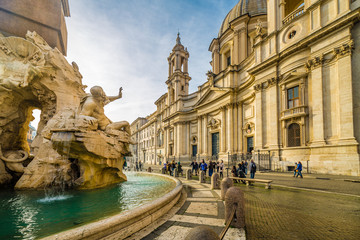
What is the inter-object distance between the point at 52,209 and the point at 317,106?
57.7ft

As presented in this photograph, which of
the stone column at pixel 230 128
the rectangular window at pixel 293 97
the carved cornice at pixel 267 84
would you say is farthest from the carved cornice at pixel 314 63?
the stone column at pixel 230 128

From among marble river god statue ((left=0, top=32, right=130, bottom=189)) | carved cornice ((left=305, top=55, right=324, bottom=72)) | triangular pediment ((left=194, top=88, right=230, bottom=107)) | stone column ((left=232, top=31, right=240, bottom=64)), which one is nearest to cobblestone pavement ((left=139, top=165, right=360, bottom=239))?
marble river god statue ((left=0, top=32, right=130, bottom=189))

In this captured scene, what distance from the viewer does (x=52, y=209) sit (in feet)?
14.7

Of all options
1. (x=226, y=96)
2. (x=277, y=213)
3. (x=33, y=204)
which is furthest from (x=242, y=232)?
(x=226, y=96)

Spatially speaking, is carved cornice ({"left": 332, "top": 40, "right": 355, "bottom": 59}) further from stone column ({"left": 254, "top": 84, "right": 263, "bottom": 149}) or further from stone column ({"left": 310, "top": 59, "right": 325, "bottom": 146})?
stone column ({"left": 254, "top": 84, "right": 263, "bottom": 149})

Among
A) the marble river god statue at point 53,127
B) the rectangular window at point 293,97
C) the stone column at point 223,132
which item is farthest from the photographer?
the stone column at point 223,132

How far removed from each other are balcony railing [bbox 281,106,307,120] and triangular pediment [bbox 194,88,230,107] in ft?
32.3

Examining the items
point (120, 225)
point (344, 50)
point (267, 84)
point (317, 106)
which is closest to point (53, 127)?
point (120, 225)

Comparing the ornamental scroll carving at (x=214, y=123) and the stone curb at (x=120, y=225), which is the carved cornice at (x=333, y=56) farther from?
the stone curb at (x=120, y=225)

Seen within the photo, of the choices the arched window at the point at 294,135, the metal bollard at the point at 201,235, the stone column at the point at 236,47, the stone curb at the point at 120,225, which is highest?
the stone column at the point at 236,47

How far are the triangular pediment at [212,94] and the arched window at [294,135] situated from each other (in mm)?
10877

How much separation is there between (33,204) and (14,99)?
244 inches

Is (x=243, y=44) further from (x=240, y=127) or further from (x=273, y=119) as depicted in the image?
(x=273, y=119)

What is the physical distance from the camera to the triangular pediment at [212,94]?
2674cm
